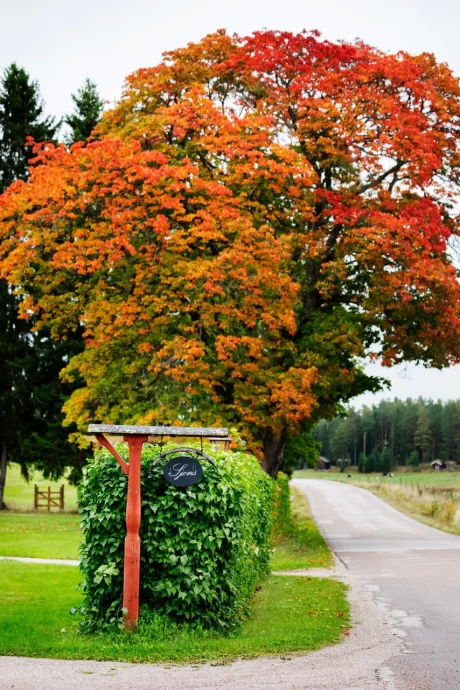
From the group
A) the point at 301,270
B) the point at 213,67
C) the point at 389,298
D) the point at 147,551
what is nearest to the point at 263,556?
the point at 147,551

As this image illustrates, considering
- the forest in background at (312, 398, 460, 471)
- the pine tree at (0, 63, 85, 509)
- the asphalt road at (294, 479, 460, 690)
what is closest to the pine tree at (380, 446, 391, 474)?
the forest in background at (312, 398, 460, 471)

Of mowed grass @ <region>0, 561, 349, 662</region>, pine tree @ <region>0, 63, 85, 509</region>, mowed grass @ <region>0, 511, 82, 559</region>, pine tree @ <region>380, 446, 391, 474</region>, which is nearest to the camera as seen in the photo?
mowed grass @ <region>0, 561, 349, 662</region>

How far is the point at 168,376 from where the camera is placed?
917 inches

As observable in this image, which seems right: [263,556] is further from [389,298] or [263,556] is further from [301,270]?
[301,270]

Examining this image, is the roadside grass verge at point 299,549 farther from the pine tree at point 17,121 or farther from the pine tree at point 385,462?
the pine tree at point 385,462

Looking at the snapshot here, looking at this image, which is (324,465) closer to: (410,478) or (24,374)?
(410,478)

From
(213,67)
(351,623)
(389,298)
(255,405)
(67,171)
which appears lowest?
(351,623)

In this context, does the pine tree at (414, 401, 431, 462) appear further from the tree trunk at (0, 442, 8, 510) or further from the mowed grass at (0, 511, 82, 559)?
the mowed grass at (0, 511, 82, 559)

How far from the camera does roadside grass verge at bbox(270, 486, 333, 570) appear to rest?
67.3ft

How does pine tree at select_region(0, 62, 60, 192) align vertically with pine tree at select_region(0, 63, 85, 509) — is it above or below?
above

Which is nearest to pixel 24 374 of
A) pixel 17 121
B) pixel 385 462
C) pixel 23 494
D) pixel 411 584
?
pixel 17 121

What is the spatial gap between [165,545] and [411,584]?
7.25m

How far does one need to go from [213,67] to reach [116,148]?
16.4 feet

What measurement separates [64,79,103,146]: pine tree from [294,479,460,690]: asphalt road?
68.7 feet
